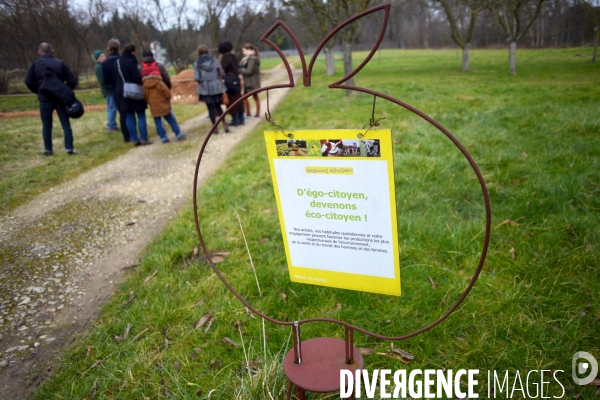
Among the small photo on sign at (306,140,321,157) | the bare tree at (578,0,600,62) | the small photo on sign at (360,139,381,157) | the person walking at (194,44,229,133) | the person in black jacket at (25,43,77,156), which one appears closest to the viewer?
the small photo on sign at (360,139,381,157)

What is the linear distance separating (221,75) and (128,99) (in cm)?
191

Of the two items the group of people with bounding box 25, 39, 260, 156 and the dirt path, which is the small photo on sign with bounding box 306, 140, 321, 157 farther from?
the group of people with bounding box 25, 39, 260, 156

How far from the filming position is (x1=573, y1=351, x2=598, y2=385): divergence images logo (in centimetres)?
207

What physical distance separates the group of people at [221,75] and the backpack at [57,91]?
236cm

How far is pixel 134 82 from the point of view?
7406 millimetres

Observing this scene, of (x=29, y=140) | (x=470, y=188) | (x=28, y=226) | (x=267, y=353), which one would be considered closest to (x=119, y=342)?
(x=267, y=353)

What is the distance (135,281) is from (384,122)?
5.93 metres

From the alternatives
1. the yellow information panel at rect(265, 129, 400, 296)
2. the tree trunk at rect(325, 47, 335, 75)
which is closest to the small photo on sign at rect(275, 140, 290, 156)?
the yellow information panel at rect(265, 129, 400, 296)

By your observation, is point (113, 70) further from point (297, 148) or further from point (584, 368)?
point (584, 368)

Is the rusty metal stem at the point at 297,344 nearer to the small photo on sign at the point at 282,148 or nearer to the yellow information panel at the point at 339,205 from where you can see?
the yellow information panel at the point at 339,205

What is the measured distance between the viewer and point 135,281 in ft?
11.0

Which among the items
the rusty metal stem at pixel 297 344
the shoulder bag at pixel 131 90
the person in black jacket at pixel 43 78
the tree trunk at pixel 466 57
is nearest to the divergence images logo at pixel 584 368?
the rusty metal stem at pixel 297 344

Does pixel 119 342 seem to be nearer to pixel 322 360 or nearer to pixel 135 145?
pixel 322 360

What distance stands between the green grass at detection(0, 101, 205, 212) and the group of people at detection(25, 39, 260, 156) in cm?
37
